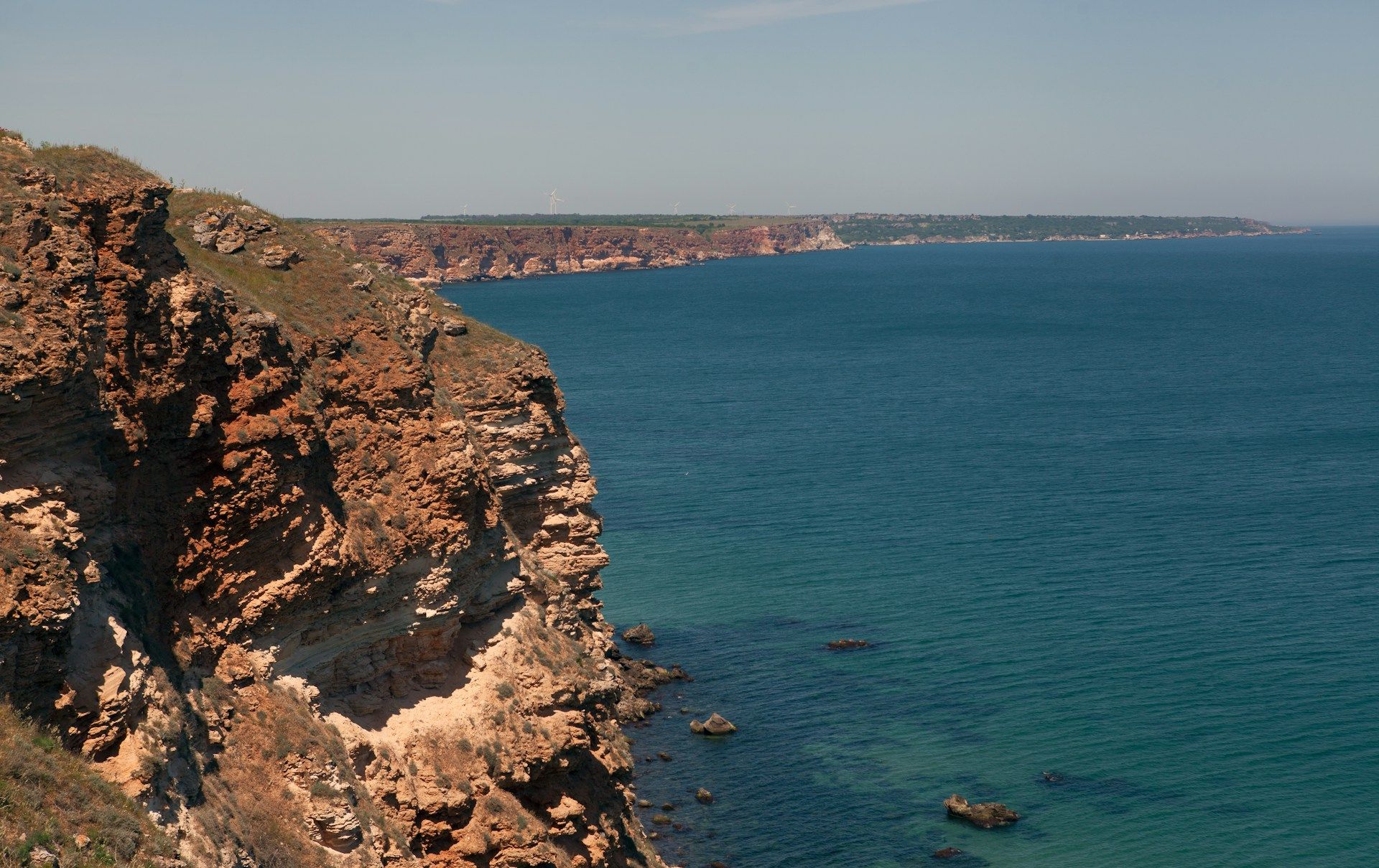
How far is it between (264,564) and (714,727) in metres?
33.2

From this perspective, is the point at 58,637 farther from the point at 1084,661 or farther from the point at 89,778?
the point at 1084,661

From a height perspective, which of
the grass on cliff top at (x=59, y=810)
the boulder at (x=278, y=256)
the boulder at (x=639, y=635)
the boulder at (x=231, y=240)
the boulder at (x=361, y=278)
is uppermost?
the boulder at (x=231, y=240)

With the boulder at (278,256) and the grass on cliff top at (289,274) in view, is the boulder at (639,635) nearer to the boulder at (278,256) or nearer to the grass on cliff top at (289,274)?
the grass on cliff top at (289,274)

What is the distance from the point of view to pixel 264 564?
24875 millimetres

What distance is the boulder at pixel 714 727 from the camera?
180 ft

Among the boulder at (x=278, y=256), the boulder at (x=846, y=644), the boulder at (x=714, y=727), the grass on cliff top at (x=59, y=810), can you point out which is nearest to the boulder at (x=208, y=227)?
the boulder at (x=278, y=256)

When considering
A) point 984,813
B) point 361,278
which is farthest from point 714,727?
point 361,278

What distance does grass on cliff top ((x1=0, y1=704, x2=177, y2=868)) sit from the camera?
15.6 metres

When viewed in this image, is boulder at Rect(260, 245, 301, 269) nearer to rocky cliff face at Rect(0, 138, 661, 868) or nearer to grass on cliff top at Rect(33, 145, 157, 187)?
rocky cliff face at Rect(0, 138, 661, 868)

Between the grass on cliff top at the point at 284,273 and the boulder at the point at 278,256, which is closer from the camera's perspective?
the grass on cliff top at the point at 284,273

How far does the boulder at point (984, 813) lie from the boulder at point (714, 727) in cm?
1108

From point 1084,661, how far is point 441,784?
1622 inches

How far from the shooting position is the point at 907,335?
191 m

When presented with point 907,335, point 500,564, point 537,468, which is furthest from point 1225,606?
point 907,335
